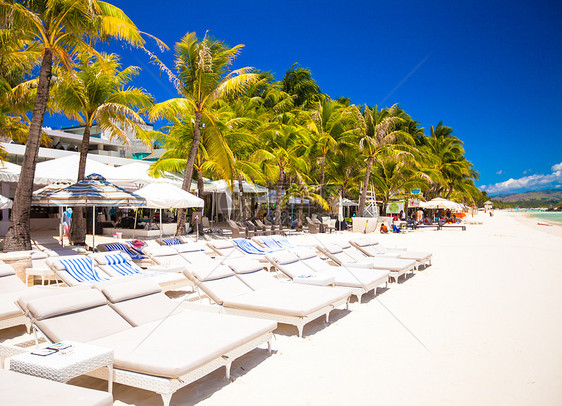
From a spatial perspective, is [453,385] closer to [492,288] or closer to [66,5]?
[492,288]

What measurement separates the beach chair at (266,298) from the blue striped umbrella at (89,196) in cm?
488

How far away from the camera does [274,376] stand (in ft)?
13.1

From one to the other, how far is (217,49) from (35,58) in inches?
219

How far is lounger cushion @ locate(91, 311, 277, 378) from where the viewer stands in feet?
10.5

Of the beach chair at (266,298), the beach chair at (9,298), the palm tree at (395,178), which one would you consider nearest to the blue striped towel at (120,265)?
the beach chair at (9,298)

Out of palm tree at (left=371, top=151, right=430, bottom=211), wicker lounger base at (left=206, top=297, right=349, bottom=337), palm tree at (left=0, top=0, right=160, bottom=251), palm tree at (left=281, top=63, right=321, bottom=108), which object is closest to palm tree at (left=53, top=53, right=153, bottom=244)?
palm tree at (left=0, top=0, right=160, bottom=251)

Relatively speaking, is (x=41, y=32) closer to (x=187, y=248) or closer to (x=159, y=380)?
(x=187, y=248)

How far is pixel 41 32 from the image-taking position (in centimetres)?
966

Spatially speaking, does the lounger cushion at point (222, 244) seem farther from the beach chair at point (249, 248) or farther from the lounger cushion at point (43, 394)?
the lounger cushion at point (43, 394)

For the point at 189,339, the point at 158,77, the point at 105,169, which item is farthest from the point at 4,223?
the point at 189,339

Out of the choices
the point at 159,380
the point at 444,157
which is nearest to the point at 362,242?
the point at 159,380

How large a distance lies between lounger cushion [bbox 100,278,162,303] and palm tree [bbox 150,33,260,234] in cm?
1010

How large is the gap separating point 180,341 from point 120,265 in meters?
3.91

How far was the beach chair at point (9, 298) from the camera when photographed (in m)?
4.55
